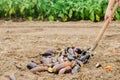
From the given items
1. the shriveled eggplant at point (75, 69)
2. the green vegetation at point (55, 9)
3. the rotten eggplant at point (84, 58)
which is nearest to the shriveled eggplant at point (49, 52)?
the rotten eggplant at point (84, 58)

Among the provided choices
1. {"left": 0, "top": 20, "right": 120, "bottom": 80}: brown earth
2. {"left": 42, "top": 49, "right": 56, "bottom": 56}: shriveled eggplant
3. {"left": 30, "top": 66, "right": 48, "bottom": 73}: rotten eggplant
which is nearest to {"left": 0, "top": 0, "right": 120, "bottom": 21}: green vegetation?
{"left": 0, "top": 20, "right": 120, "bottom": 80}: brown earth

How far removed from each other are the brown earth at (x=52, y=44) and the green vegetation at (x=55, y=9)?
0.31 m

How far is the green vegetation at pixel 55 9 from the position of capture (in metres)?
8.29

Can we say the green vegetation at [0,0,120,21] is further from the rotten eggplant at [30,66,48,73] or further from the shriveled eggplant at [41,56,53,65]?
the rotten eggplant at [30,66,48,73]

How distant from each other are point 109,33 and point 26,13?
2.49m

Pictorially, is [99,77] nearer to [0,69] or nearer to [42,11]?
[0,69]

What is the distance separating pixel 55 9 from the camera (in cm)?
852

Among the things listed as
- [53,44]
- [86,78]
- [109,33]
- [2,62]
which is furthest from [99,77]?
[109,33]

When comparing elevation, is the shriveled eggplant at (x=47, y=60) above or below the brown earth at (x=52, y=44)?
above

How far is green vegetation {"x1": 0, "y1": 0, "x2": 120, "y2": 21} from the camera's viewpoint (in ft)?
27.2

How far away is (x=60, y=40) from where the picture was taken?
21.0 ft

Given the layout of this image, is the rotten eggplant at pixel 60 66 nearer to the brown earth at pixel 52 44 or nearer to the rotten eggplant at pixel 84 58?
the brown earth at pixel 52 44

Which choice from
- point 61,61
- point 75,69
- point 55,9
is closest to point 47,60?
point 61,61

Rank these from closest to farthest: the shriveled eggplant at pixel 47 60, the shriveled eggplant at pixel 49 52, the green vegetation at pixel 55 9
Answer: the shriveled eggplant at pixel 47 60, the shriveled eggplant at pixel 49 52, the green vegetation at pixel 55 9
